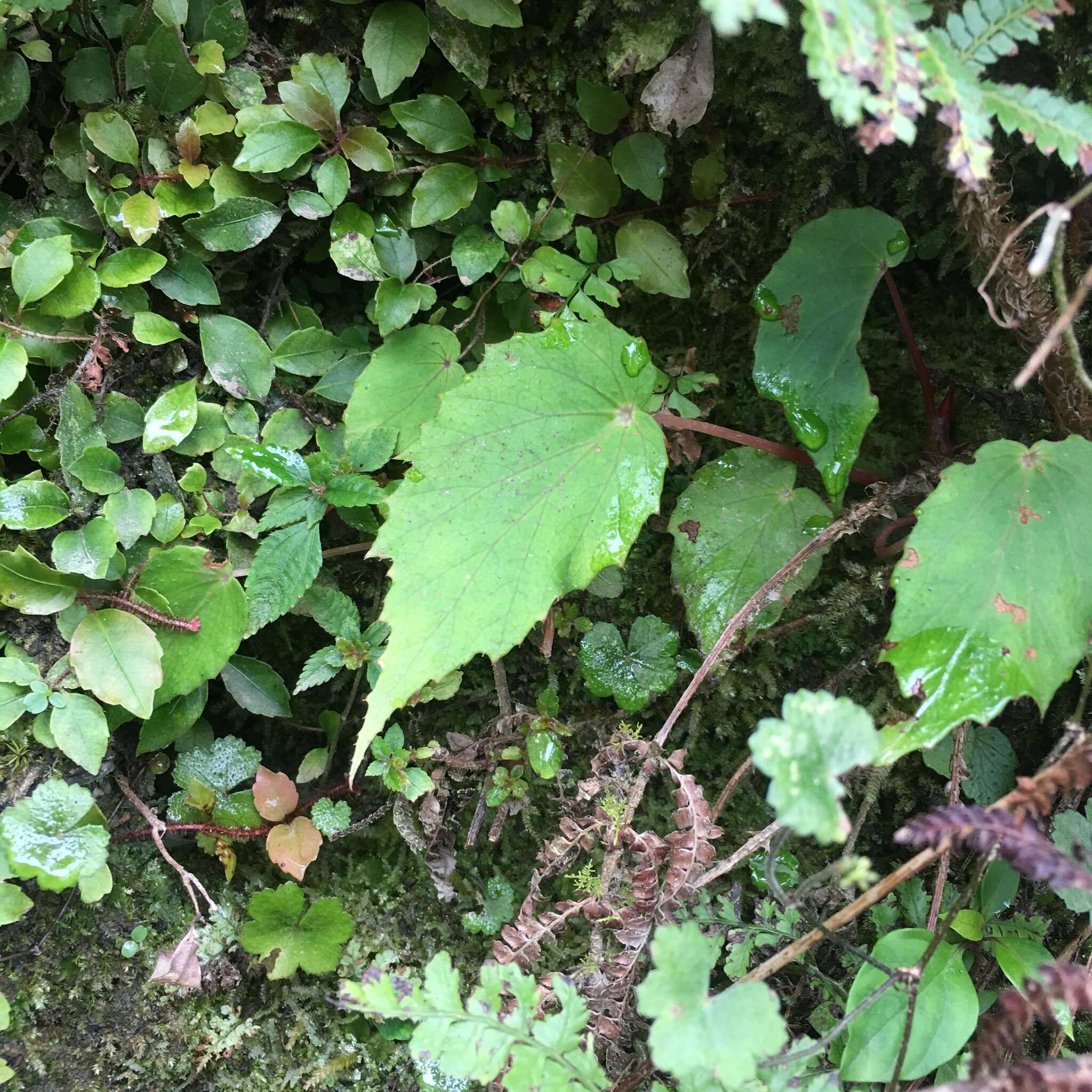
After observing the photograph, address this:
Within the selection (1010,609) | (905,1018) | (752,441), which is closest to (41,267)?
(752,441)

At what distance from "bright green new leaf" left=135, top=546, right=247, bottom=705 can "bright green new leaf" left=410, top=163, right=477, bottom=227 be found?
0.71 meters

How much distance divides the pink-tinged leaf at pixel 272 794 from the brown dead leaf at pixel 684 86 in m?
1.39

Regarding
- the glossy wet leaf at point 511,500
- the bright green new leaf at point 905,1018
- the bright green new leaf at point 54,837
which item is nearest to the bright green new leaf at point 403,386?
the glossy wet leaf at point 511,500

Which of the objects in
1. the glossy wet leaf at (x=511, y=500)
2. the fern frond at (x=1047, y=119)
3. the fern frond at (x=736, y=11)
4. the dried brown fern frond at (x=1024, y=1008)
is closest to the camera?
the fern frond at (x=736, y=11)

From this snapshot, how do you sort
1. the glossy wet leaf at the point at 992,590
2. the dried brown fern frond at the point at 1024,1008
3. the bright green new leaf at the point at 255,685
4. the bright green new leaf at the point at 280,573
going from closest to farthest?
the dried brown fern frond at the point at 1024,1008, the glossy wet leaf at the point at 992,590, the bright green new leaf at the point at 280,573, the bright green new leaf at the point at 255,685

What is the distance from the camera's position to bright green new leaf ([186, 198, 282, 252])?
55.1 inches

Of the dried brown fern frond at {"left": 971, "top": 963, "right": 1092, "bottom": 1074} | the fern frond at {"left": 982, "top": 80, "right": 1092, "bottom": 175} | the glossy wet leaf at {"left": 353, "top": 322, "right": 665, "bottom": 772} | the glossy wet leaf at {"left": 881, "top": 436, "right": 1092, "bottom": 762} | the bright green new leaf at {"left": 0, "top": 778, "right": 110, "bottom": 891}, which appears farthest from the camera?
the bright green new leaf at {"left": 0, "top": 778, "right": 110, "bottom": 891}

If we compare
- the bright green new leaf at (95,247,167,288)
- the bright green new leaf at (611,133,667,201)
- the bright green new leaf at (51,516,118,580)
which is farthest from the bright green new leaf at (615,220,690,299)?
the bright green new leaf at (51,516,118,580)

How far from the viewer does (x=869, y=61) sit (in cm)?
78

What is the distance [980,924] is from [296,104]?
5.99 feet

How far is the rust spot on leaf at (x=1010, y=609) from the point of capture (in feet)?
3.51

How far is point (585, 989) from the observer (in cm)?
129

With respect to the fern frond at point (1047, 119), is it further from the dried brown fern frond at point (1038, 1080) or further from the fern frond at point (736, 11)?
the dried brown fern frond at point (1038, 1080)

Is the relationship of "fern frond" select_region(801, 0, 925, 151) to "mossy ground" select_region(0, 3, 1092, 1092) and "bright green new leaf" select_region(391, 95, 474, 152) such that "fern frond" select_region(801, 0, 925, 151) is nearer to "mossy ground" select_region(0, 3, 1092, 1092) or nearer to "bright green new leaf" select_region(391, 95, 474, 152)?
"mossy ground" select_region(0, 3, 1092, 1092)
